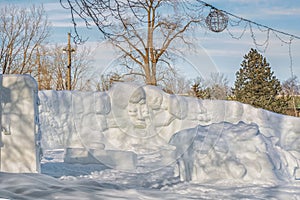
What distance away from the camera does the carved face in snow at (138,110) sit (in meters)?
4.77

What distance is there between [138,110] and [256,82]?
11384 mm

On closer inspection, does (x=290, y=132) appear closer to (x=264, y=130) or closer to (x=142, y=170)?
(x=264, y=130)

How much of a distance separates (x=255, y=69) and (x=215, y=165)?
1190 centimetres

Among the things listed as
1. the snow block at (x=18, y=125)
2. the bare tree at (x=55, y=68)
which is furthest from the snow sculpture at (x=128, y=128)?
the bare tree at (x=55, y=68)

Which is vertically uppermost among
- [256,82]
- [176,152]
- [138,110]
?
[256,82]

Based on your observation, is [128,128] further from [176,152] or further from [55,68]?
[55,68]

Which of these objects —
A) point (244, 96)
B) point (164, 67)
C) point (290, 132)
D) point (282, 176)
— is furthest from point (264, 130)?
point (244, 96)

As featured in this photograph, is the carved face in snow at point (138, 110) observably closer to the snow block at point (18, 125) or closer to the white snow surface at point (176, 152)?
the white snow surface at point (176, 152)

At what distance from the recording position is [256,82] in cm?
1611

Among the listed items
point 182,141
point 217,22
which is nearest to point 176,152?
point 182,141

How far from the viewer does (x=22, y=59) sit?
12375 mm

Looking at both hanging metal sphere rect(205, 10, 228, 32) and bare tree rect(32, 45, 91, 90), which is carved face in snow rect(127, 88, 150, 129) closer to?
hanging metal sphere rect(205, 10, 228, 32)

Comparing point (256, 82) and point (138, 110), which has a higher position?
point (256, 82)

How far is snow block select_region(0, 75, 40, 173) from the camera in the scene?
14.8 feet
